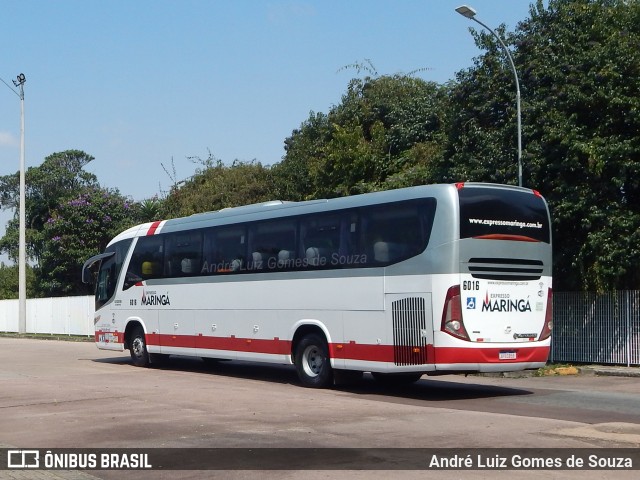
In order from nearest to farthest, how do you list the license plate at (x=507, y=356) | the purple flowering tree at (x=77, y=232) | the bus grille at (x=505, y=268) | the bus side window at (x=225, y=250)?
1. the bus grille at (x=505, y=268)
2. the license plate at (x=507, y=356)
3. the bus side window at (x=225, y=250)
4. the purple flowering tree at (x=77, y=232)

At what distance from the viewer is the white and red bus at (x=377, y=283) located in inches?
579

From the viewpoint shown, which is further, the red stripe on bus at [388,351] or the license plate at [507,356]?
the license plate at [507,356]

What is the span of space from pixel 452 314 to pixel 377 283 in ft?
5.58

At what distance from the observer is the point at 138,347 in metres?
22.8


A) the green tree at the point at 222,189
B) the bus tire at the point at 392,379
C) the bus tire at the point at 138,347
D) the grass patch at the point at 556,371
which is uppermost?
the green tree at the point at 222,189

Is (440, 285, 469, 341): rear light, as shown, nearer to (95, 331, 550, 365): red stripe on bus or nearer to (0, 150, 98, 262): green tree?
(95, 331, 550, 365): red stripe on bus

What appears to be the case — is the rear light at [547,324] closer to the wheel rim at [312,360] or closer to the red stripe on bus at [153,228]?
the wheel rim at [312,360]

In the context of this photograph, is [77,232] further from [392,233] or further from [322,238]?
[392,233]

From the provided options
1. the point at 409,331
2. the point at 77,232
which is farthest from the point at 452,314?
the point at 77,232

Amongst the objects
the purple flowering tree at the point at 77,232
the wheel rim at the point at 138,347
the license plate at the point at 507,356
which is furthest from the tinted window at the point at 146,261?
the purple flowering tree at the point at 77,232

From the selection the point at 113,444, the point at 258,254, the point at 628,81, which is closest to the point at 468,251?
the point at 258,254

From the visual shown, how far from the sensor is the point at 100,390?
53.7 feet

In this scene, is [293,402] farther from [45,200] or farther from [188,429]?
[45,200]

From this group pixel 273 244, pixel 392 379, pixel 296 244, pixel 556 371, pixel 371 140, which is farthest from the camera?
pixel 371 140
